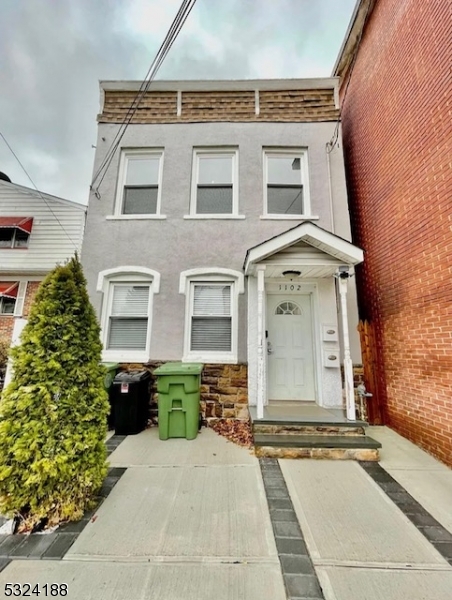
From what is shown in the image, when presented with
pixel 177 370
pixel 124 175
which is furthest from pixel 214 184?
pixel 177 370

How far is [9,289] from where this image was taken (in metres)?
8.79

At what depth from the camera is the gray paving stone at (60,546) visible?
79.7 inches

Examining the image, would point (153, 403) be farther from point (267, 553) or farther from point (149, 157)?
point (149, 157)

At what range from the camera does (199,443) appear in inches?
165

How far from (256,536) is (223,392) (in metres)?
3.03

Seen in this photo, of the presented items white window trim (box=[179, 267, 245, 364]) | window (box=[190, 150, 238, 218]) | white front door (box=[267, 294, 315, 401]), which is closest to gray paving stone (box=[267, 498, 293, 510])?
white front door (box=[267, 294, 315, 401])

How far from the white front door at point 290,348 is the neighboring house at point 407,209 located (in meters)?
1.28

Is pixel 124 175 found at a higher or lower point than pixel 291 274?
higher

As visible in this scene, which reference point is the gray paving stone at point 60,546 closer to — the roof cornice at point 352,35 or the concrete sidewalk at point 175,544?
the concrete sidewalk at point 175,544

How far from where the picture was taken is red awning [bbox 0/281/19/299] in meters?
8.75

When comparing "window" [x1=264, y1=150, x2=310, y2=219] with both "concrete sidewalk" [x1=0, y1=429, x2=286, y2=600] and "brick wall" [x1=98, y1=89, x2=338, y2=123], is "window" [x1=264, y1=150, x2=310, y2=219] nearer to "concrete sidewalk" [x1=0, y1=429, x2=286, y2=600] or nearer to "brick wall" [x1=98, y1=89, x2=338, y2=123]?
"brick wall" [x1=98, y1=89, x2=338, y2=123]

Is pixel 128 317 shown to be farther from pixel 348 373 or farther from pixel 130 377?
pixel 348 373

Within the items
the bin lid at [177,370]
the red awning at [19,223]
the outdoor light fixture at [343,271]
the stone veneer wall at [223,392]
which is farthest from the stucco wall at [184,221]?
the red awning at [19,223]

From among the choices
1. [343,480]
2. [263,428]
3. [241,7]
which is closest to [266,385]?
[263,428]
